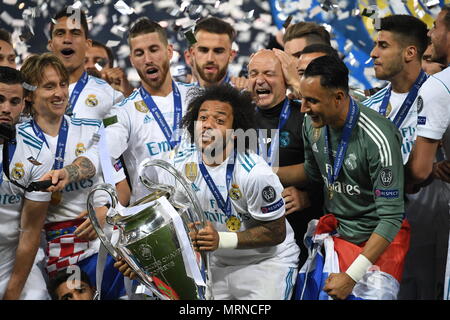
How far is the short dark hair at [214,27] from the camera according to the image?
15.1ft

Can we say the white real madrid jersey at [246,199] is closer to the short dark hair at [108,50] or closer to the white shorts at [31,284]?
the white shorts at [31,284]

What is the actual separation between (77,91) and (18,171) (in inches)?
33.4

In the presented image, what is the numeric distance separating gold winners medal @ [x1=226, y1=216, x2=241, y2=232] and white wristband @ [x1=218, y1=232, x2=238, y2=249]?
14 centimetres

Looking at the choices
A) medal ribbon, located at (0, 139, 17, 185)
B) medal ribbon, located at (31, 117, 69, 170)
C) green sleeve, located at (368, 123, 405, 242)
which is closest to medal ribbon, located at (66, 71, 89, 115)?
medal ribbon, located at (31, 117, 69, 170)

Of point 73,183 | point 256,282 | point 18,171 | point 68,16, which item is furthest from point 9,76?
point 256,282

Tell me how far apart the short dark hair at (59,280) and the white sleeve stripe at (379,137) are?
160 centimetres

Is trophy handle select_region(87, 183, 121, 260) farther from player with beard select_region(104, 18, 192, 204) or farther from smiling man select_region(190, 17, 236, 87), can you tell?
smiling man select_region(190, 17, 236, 87)

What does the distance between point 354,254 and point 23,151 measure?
1703mm

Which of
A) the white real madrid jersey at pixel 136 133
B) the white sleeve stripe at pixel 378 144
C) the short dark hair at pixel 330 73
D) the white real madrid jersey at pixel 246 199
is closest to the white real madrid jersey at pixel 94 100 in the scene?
the white real madrid jersey at pixel 136 133

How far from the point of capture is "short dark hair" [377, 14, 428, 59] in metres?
4.18

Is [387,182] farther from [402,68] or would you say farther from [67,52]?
[67,52]

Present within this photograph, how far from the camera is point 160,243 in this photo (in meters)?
3.30
